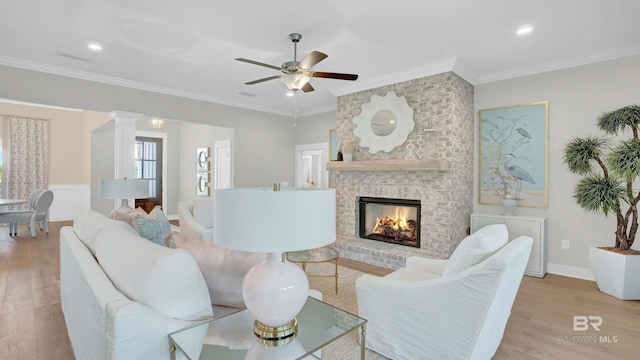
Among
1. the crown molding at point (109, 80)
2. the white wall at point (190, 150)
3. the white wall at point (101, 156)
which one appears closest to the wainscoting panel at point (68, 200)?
the white wall at point (101, 156)

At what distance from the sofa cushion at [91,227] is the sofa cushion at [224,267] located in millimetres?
760

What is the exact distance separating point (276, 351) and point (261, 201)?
0.65m

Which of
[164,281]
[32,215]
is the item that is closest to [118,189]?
[164,281]

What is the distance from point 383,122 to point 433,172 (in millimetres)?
1077

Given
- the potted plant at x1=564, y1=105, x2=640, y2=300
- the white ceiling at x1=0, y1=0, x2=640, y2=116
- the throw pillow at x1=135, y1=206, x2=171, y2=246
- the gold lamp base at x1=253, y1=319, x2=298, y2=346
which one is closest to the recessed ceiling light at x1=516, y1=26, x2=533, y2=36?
the white ceiling at x1=0, y1=0, x2=640, y2=116

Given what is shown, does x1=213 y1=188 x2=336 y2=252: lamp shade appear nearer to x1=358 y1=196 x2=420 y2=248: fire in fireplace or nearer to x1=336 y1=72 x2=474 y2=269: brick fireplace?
x1=336 y1=72 x2=474 y2=269: brick fireplace

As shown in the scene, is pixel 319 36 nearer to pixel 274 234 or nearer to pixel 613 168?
pixel 274 234

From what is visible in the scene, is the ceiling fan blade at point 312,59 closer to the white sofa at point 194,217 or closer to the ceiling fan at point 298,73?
the ceiling fan at point 298,73

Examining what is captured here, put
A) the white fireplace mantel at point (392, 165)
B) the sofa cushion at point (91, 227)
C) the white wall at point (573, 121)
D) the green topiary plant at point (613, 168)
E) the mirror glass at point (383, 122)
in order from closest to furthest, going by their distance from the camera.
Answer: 1. the sofa cushion at point (91, 227)
2. the green topiary plant at point (613, 168)
3. the white wall at point (573, 121)
4. the white fireplace mantel at point (392, 165)
5. the mirror glass at point (383, 122)

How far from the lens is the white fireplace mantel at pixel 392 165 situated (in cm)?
400

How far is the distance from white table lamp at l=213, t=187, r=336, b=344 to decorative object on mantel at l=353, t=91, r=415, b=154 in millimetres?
3516

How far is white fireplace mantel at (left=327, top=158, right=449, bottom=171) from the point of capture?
400cm

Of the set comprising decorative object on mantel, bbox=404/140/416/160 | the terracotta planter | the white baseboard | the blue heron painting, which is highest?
decorative object on mantel, bbox=404/140/416/160

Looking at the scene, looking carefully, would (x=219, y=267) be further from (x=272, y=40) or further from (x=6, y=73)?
(x=6, y=73)
